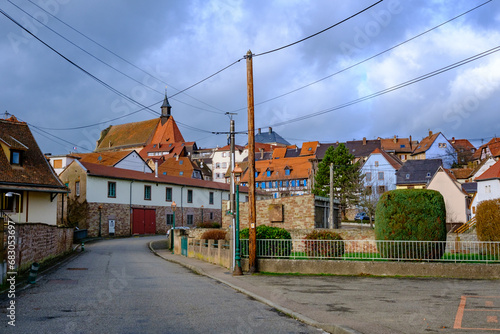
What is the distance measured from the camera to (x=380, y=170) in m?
88.8

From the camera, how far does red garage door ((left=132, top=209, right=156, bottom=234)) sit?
5441 centimetres

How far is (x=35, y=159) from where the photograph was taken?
3453 centimetres

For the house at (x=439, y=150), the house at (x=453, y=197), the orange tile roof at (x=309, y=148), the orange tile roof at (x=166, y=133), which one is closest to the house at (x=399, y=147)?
the house at (x=439, y=150)

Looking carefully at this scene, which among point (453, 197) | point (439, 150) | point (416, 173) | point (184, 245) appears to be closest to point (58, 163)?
point (184, 245)

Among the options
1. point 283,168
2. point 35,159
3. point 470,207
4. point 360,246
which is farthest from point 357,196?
point 360,246

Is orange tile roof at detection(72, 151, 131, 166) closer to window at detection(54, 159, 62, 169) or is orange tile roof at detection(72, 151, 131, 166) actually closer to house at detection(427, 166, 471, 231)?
window at detection(54, 159, 62, 169)

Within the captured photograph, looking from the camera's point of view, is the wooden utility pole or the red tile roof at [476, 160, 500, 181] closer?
→ the wooden utility pole

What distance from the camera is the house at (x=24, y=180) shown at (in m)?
31.4

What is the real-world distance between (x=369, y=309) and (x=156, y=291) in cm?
605

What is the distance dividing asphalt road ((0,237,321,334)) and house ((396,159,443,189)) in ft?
→ 219

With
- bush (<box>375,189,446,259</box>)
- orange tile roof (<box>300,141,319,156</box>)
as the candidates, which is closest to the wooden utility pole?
bush (<box>375,189,446,259</box>)

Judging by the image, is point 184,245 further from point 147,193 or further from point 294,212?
point 147,193

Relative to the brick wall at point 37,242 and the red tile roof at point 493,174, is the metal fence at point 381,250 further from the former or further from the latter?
the red tile roof at point 493,174

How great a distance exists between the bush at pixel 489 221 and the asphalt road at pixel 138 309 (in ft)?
52.5
